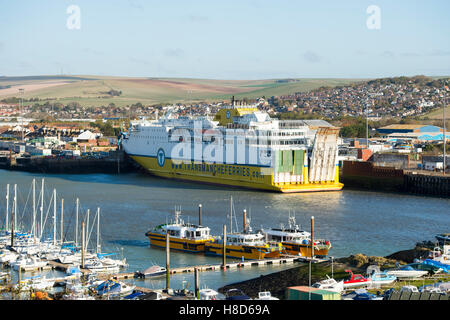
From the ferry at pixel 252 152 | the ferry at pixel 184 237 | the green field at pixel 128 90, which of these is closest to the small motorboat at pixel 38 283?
the ferry at pixel 184 237

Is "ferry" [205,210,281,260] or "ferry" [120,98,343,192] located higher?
"ferry" [120,98,343,192]

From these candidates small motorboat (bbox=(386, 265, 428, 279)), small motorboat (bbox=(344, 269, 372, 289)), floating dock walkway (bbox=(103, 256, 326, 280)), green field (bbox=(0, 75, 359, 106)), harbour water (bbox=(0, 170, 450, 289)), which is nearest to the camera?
small motorboat (bbox=(344, 269, 372, 289))

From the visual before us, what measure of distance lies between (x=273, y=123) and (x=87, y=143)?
1033 inches

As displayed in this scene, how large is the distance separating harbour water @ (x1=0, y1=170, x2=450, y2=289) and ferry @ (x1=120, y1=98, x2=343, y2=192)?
819mm

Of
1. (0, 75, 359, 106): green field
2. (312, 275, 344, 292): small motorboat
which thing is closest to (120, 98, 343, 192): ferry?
(312, 275, 344, 292): small motorboat

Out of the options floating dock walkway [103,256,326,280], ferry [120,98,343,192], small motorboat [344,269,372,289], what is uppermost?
ferry [120,98,343,192]

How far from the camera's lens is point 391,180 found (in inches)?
1348

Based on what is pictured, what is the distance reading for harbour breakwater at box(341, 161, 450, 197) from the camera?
3244cm

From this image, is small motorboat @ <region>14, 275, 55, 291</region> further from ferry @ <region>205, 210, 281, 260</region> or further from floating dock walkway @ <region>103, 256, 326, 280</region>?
ferry @ <region>205, 210, 281, 260</region>

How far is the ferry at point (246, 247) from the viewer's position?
1833 centimetres

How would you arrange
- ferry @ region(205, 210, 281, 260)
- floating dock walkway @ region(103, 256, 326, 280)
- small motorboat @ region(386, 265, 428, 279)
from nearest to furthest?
small motorboat @ region(386, 265, 428, 279), floating dock walkway @ region(103, 256, 326, 280), ferry @ region(205, 210, 281, 260)

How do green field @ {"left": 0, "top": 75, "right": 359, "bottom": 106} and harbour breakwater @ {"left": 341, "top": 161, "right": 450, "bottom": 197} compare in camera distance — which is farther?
green field @ {"left": 0, "top": 75, "right": 359, "bottom": 106}

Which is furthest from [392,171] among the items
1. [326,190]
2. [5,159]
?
[5,159]
